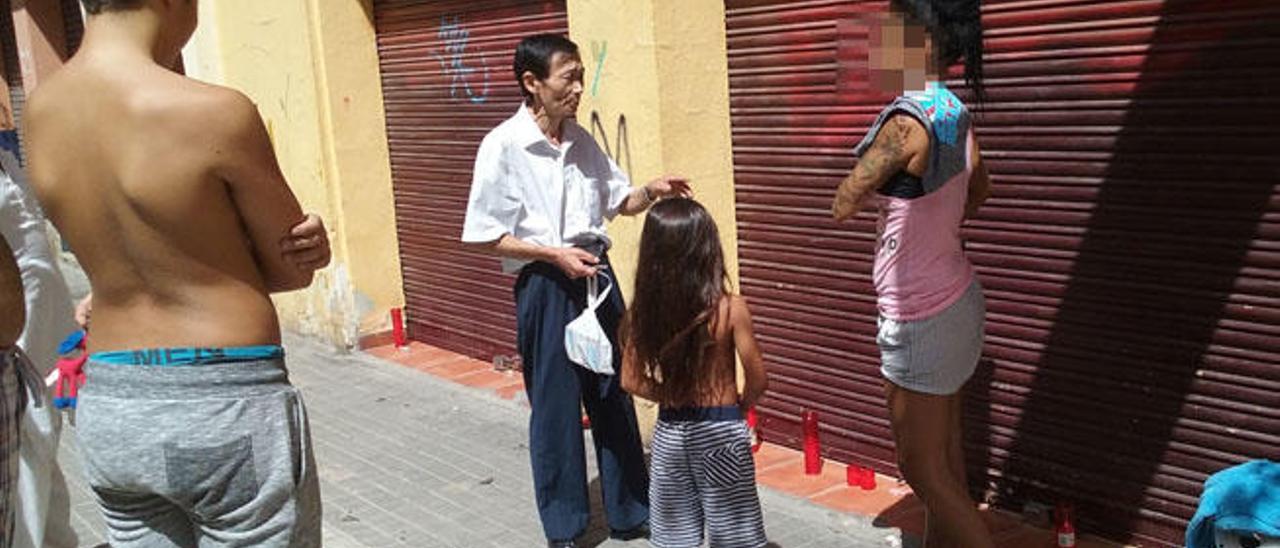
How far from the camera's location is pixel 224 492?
231 centimetres

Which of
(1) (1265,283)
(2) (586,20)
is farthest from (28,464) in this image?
(1) (1265,283)

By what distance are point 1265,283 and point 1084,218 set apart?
0.59m

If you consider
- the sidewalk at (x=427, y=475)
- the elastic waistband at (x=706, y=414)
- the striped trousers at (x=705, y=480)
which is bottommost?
the sidewalk at (x=427, y=475)

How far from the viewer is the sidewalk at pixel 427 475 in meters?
4.50

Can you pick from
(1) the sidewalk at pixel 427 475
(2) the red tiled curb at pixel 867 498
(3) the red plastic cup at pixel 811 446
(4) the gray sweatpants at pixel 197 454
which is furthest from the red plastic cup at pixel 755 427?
(4) the gray sweatpants at pixel 197 454

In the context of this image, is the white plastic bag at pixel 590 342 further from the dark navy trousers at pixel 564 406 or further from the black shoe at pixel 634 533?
the black shoe at pixel 634 533

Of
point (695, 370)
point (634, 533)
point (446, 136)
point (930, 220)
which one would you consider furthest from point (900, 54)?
point (446, 136)

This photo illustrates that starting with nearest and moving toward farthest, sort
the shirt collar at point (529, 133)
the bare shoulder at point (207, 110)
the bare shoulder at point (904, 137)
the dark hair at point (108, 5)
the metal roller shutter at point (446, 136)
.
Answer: the bare shoulder at point (207, 110), the dark hair at point (108, 5), the bare shoulder at point (904, 137), the shirt collar at point (529, 133), the metal roller shutter at point (446, 136)

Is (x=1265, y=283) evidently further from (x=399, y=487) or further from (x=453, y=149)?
(x=453, y=149)

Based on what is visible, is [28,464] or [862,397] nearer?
[28,464]

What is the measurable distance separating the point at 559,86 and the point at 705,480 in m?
1.49

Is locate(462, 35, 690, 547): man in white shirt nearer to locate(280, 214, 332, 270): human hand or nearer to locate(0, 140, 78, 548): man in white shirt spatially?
locate(0, 140, 78, 548): man in white shirt

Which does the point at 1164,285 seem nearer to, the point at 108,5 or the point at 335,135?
the point at 108,5

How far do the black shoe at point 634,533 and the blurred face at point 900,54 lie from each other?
77.3 inches
